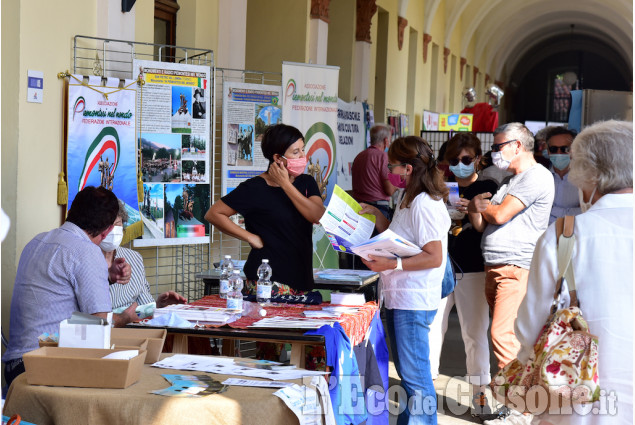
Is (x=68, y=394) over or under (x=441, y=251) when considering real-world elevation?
under

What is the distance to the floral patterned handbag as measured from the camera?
249 cm

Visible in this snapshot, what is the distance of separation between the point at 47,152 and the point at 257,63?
5.06 m

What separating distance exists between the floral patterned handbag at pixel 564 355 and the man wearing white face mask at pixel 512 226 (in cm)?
226

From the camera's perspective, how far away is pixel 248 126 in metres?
7.19

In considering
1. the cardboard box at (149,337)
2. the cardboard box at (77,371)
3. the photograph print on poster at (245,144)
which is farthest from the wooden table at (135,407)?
the photograph print on poster at (245,144)

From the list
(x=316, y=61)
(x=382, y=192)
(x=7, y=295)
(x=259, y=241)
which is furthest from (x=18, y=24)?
(x=316, y=61)

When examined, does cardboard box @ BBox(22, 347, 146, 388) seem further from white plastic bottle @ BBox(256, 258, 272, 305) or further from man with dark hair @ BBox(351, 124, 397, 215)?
man with dark hair @ BBox(351, 124, 397, 215)

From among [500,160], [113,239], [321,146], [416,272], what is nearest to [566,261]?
[416,272]

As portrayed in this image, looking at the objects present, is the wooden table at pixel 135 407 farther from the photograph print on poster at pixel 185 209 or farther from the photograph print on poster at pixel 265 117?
the photograph print on poster at pixel 265 117

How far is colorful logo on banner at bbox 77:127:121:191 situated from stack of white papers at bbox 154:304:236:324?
187 cm

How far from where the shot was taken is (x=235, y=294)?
4035mm

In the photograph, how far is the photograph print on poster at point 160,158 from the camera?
19.8ft

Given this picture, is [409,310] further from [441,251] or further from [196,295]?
[196,295]

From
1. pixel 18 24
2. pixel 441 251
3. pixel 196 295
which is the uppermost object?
pixel 18 24
